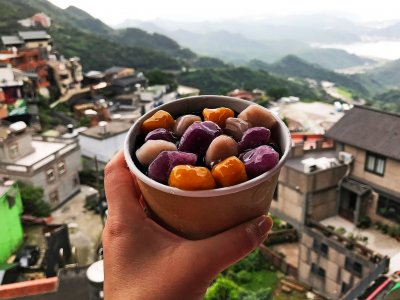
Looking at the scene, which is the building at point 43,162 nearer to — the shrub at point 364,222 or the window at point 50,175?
the window at point 50,175

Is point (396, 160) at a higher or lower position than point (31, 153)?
higher

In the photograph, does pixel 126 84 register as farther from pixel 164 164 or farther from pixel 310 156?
pixel 164 164

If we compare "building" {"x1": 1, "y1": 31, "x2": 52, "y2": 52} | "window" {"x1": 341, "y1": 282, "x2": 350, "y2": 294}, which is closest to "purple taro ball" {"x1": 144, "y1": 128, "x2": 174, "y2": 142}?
"window" {"x1": 341, "y1": 282, "x2": 350, "y2": 294}

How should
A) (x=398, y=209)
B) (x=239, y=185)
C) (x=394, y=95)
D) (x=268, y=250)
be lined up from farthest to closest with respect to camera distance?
(x=394, y=95), (x=268, y=250), (x=398, y=209), (x=239, y=185)

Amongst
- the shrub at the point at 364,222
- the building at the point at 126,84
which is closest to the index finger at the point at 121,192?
the shrub at the point at 364,222

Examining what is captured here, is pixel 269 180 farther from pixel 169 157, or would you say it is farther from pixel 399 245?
pixel 399 245

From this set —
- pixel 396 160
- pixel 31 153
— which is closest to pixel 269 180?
pixel 396 160
